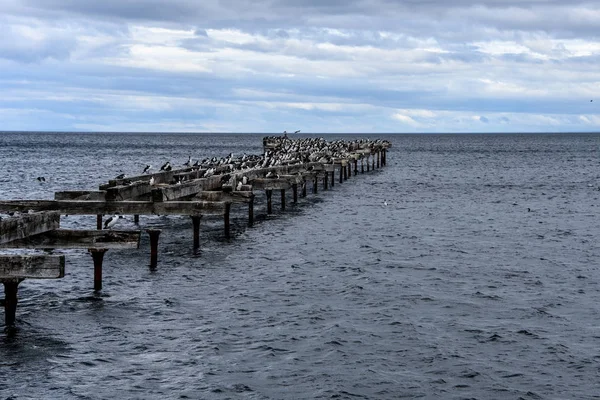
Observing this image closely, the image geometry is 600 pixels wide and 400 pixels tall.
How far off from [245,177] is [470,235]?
31.5ft

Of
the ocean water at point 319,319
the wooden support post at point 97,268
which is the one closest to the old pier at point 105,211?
the wooden support post at point 97,268

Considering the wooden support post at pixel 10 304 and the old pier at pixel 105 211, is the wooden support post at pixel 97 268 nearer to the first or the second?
the old pier at pixel 105 211

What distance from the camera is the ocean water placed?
14133 mm

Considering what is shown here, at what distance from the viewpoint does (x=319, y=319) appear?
18.4 meters

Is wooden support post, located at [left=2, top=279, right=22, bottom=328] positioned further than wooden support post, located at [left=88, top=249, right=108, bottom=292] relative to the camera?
No

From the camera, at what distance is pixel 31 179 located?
6450cm

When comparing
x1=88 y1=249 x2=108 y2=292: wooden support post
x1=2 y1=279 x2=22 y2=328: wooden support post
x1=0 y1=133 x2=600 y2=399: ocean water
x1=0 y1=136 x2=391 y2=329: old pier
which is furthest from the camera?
x1=88 y1=249 x2=108 y2=292: wooden support post

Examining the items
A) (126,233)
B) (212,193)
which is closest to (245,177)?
(212,193)

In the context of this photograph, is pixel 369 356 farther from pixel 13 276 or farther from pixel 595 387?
pixel 13 276

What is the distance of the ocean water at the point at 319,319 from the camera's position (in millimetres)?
14133

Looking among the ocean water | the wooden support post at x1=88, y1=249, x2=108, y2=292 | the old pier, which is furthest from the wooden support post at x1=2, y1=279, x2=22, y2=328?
the wooden support post at x1=88, y1=249, x2=108, y2=292

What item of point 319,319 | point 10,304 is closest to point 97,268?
point 10,304

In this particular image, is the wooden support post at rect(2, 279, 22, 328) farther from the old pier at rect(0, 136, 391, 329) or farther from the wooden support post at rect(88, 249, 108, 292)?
the wooden support post at rect(88, 249, 108, 292)

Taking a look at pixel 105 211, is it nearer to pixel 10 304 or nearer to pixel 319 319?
pixel 10 304
